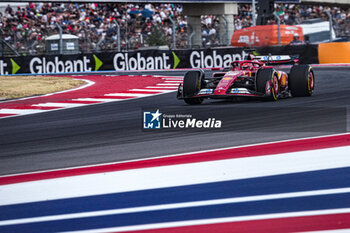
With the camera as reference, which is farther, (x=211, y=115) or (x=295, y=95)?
(x=295, y=95)

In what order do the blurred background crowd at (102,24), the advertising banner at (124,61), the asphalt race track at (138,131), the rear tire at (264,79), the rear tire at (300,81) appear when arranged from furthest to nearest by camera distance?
the blurred background crowd at (102,24), the advertising banner at (124,61), the rear tire at (300,81), the rear tire at (264,79), the asphalt race track at (138,131)

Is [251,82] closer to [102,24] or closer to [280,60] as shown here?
[280,60]

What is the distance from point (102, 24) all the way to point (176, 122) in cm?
2451

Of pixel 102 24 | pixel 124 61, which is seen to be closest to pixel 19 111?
pixel 124 61

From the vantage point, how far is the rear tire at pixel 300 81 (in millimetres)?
10257

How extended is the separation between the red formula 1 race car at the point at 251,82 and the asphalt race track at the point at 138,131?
0.68ft

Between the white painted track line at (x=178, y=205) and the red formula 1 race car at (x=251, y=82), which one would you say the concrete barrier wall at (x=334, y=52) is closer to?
the red formula 1 race car at (x=251, y=82)

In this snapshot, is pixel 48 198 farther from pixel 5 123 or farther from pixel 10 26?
pixel 10 26

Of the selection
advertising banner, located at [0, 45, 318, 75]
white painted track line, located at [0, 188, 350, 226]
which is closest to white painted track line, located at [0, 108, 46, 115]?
white painted track line, located at [0, 188, 350, 226]

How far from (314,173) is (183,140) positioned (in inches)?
83.3

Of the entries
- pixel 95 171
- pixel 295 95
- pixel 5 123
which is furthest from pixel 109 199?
pixel 295 95

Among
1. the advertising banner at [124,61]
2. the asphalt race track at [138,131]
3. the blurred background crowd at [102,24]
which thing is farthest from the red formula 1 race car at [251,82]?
the blurred background crowd at [102,24]

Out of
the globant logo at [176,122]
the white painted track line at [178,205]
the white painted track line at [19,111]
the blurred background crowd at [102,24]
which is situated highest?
the blurred background crowd at [102,24]

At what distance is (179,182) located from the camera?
4773mm
